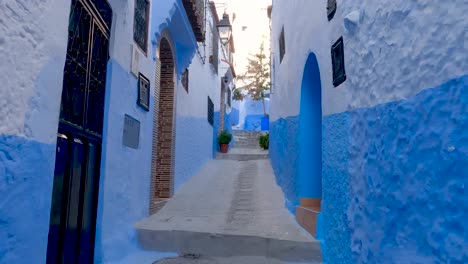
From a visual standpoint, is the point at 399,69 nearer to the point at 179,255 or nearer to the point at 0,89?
the point at 0,89

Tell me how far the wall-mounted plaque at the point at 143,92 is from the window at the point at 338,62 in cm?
242

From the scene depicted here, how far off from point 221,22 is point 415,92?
11050mm

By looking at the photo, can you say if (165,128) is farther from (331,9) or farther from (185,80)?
(331,9)

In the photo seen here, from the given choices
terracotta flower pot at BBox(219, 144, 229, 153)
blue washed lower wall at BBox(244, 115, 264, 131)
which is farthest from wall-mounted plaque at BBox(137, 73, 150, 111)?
blue washed lower wall at BBox(244, 115, 264, 131)

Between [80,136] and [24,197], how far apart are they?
3.60 ft

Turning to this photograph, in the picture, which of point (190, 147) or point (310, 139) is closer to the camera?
point (310, 139)

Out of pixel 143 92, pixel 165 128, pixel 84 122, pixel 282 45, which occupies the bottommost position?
pixel 84 122

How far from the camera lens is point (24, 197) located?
2.27m

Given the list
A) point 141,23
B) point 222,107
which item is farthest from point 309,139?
point 222,107

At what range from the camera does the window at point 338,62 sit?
3.62m

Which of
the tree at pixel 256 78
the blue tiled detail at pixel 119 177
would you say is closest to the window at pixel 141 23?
the blue tiled detail at pixel 119 177

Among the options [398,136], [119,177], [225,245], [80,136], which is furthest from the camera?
[225,245]

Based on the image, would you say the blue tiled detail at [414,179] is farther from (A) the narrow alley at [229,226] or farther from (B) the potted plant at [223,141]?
(B) the potted plant at [223,141]

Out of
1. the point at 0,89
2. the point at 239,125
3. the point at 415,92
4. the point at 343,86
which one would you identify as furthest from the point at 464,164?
the point at 239,125
